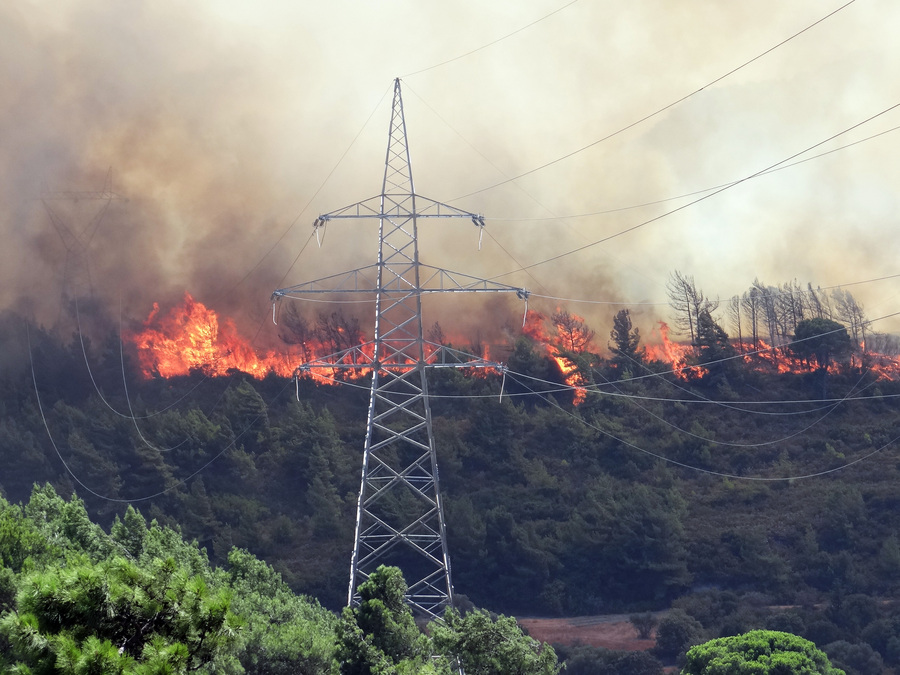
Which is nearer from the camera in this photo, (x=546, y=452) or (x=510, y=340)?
(x=546, y=452)

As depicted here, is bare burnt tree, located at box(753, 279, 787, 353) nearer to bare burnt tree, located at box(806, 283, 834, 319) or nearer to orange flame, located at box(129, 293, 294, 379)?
bare burnt tree, located at box(806, 283, 834, 319)

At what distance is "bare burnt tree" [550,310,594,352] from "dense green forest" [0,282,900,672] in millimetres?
408

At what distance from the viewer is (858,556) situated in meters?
71.2

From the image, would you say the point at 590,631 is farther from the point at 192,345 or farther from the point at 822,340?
the point at 192,345

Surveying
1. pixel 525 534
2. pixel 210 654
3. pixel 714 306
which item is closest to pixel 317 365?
pixel 210 654

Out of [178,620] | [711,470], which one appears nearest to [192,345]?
[711,470]

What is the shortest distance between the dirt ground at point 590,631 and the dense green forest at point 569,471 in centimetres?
132

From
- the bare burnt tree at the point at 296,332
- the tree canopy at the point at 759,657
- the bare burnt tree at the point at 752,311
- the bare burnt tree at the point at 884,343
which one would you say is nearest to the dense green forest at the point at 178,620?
the tree canopy at the point at 759,657

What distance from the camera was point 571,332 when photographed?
91750mm

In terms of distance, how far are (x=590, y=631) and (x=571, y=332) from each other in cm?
3015

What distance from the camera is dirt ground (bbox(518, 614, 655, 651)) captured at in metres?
65.7

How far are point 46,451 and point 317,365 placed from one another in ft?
148

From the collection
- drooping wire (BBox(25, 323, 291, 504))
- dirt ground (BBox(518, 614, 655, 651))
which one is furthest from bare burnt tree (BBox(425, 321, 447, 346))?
dirt ground (BBox(518, 614, 655, 651))

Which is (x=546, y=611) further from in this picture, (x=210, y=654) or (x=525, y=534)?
(x=210, y=654)
